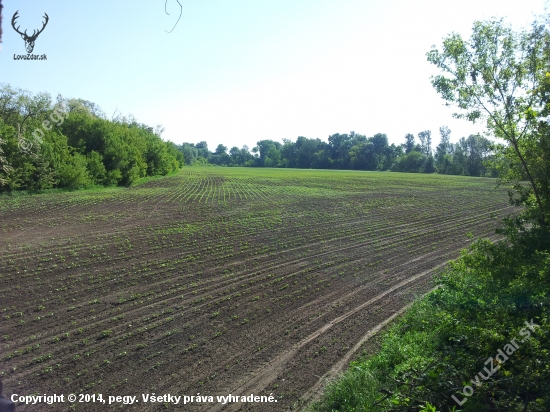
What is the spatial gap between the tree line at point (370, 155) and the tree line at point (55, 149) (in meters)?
84.0

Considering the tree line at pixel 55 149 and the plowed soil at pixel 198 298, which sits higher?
the tree line at pixel 55 149

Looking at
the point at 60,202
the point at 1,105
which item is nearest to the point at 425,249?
the point at 60,202

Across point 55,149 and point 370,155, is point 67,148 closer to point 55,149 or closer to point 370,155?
point 55,149

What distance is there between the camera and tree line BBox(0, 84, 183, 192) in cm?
3078

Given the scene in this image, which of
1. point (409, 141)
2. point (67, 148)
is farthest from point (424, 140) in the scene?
point (67, 148)

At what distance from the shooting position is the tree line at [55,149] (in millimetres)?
30781

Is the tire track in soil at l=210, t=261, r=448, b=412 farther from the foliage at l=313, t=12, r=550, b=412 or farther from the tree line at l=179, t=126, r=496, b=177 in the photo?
the tree line at l=179, t=126, r=496, b=177

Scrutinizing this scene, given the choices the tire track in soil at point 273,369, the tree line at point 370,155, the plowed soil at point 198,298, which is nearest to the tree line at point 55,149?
the plowed soil at point 198,298

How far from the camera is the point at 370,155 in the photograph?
14188 centimetres

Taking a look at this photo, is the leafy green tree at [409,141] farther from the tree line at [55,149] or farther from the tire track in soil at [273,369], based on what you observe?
the tire track in soil at [273,369]

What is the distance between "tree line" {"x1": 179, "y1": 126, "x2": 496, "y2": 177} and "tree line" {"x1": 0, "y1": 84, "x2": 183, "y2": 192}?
84017mm

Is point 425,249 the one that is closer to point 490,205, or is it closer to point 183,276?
point 183,276

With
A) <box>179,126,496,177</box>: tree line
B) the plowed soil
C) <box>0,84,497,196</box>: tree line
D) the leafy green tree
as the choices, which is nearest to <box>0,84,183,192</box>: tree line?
<box>0,84,497,196</box>: tree line

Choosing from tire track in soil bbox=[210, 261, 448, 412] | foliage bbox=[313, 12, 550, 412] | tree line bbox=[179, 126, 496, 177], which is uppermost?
tree line bbox=[179, 126, 496, 177]
